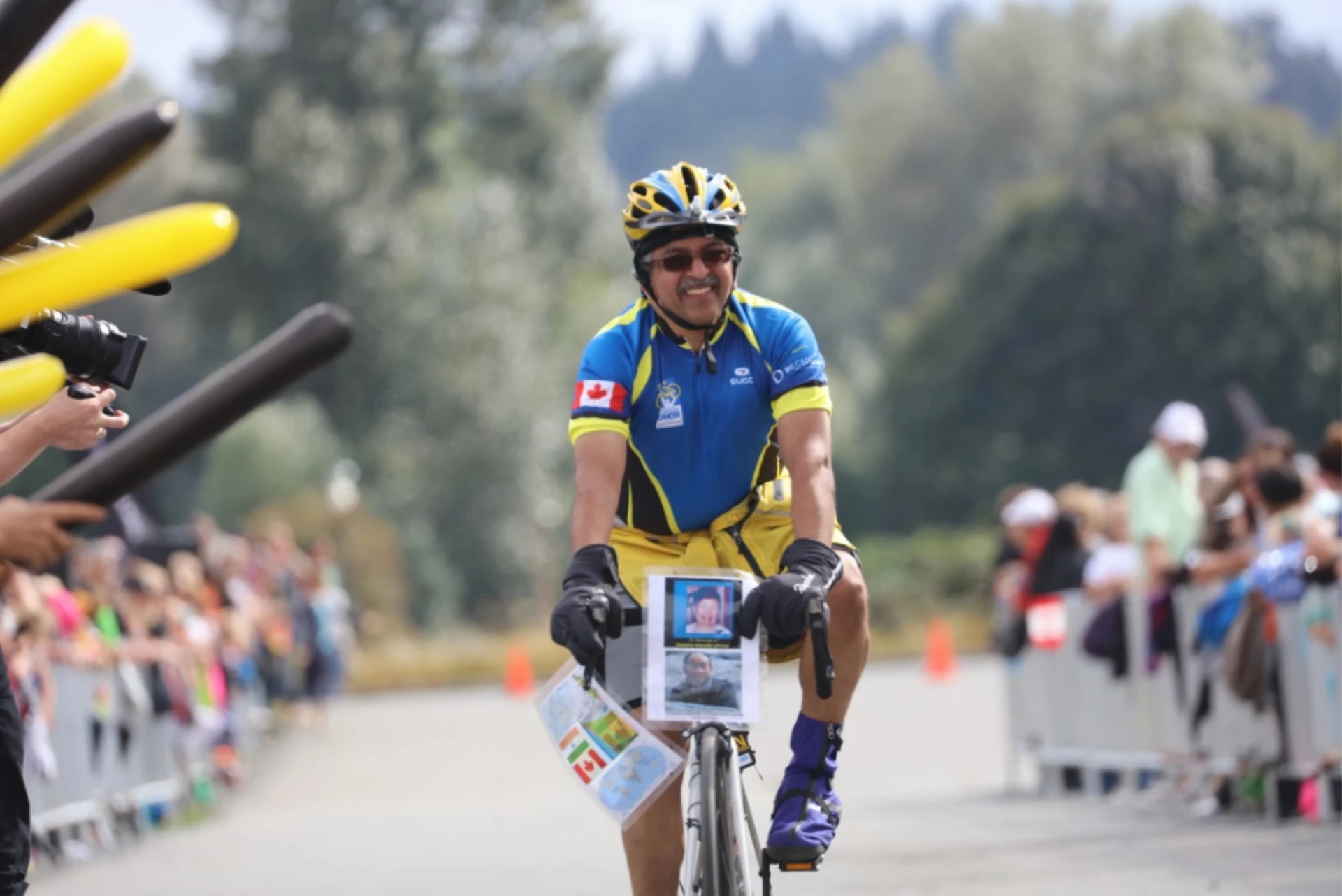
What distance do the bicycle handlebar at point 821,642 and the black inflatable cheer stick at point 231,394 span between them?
2984mm

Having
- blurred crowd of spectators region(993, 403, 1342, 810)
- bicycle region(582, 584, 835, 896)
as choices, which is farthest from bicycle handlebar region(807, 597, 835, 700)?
blurred crowd of spectators region(993, 403, 1342, 810)

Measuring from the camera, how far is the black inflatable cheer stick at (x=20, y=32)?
301 cm

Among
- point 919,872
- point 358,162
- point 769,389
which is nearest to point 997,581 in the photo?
point 919,872

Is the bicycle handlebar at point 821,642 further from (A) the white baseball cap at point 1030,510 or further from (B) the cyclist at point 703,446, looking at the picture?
(A) the white baseball cap at point 1030,510

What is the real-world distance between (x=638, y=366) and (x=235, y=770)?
15.9 meters

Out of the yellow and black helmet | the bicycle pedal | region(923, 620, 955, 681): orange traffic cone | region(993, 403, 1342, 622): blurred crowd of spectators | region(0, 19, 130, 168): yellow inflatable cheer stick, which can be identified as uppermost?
region(923, 620, 955, 681): orange traffic cone

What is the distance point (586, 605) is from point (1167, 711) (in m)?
9.17

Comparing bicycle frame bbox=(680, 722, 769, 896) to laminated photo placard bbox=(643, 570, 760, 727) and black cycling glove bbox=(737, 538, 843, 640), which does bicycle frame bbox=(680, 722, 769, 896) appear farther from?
black cycling glove bbox=(737, 538, 843, 640)

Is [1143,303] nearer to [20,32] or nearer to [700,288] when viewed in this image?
[700,288]

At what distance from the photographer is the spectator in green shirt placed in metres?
14.9

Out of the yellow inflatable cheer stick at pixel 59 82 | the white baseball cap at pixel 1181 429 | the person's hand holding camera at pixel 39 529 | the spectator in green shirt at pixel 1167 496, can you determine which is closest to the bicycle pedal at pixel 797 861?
the person's hand holding camera at pixel 39 529

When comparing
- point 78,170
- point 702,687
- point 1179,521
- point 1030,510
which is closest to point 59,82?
point 78,170

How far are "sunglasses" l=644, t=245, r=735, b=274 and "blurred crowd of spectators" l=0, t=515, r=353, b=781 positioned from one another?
10.3ft

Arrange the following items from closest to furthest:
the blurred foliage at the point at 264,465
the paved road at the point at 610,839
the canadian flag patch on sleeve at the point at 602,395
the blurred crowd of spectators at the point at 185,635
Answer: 1. the canadian flag patch on sleeve at the point at 602,395
2. the paved road at the point at 610,839
3. the blurred crowd of spectators at the point at 185,635
4. the blurred foliage at the point at 264,465
